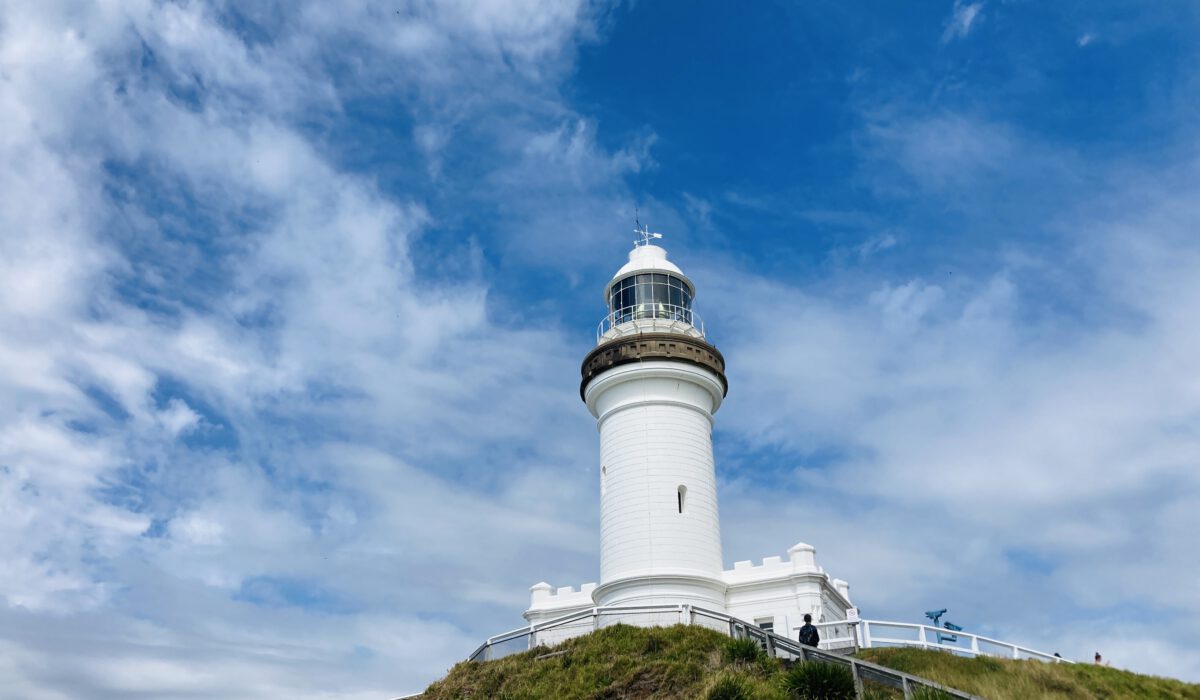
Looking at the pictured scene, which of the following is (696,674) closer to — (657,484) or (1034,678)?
(1034,678)

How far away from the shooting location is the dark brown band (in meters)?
30.6

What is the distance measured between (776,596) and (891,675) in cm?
1196

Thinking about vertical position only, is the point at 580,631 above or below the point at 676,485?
below

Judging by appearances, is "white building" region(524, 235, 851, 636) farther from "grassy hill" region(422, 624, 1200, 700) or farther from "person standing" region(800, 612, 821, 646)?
"person standing" region(800, 612, 821, 646)

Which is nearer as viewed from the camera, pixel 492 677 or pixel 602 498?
pixel 492 677

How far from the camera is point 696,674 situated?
20.6m

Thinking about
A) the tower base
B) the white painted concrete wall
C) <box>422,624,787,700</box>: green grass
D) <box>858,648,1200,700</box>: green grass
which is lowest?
<box>858,648,1200,700</box>: green grass

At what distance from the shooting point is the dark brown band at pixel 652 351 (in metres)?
30.6

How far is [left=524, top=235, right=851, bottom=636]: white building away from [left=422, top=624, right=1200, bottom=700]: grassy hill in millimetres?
4212

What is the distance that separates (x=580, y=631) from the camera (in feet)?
85.0

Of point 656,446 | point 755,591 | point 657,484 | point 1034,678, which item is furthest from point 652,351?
point 1034,678

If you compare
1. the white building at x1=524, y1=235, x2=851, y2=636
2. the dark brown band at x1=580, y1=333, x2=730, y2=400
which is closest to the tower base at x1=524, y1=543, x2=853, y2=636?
the white building at x1=524, y1=235, x2=851, y2=636

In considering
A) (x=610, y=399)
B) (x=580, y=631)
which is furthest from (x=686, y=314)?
(x=580, y=631)

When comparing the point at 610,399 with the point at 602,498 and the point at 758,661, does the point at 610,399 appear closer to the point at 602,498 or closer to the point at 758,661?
the point at 602,498
